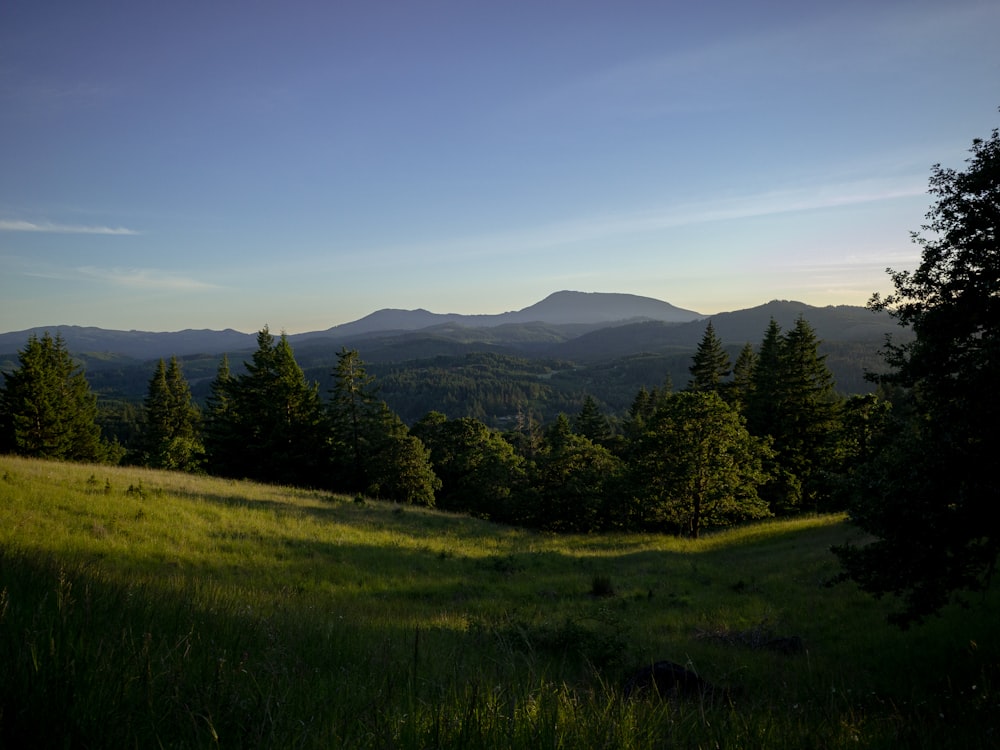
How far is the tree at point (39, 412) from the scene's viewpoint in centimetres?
4450

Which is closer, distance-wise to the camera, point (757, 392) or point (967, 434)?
point (967, 434)

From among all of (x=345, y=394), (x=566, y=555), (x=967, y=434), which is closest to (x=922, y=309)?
(x=967, y=434)

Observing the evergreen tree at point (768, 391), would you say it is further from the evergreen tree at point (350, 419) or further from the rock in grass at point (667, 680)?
the rock in grass at point (667, 680)

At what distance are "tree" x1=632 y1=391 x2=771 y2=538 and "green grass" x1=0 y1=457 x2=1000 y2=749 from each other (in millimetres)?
6300

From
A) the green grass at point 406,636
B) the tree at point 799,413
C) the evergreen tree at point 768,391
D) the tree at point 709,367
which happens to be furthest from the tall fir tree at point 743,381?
the green grass at point 406,636

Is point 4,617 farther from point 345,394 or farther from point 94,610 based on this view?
point 345,394

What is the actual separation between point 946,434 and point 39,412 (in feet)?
207

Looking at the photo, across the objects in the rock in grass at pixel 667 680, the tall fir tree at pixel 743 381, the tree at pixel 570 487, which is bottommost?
the tree at pixel 570 487

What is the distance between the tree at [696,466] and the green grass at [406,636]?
6.30 m

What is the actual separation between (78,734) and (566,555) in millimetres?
21412

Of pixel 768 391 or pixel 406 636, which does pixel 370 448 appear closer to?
pixel 768 391

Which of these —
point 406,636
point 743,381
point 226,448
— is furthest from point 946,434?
point 226,448

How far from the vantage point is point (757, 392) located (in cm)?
4566

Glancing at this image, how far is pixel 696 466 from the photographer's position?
1217 inches
